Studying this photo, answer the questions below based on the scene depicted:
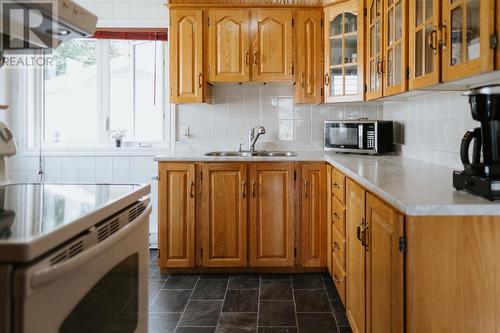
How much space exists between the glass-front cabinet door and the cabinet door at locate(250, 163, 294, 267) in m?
0.72

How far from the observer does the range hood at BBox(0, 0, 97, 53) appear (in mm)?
1181

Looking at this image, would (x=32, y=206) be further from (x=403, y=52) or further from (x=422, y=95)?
(x=422, y=95)

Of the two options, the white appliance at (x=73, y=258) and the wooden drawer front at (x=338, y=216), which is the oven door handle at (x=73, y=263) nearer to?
the white appliance at (x=73, y=258)

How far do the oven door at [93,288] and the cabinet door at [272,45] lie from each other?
6.76ft

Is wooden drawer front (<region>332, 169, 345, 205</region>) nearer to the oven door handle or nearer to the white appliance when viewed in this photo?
the white appliance

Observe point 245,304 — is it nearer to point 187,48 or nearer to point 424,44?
point 424,44

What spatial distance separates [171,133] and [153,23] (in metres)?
1.00

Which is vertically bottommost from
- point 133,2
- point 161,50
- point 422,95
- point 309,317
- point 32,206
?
point 309,317

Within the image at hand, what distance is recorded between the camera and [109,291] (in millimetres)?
1083

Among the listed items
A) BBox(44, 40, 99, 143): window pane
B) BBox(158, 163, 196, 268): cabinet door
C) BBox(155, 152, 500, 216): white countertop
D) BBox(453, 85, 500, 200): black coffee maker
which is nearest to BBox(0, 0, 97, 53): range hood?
BBox(155, 152, 500, 216): white countertop

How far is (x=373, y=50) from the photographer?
2658 millimetres

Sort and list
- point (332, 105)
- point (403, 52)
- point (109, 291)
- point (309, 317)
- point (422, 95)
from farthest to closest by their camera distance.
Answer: point (332, 105) < point (422, 95) < point (309, 317) < point (403, 52) < point (109, 291)

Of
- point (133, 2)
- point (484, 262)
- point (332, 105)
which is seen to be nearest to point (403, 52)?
point (484, 262)

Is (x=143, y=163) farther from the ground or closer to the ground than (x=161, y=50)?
closer to the ground
